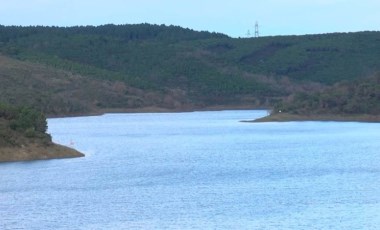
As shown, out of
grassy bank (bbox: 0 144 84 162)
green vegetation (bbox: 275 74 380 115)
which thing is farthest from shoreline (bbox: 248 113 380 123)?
grassy bank (bbox: 0 144 84 162)

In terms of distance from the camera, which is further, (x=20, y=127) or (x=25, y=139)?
(x=20, y=127)

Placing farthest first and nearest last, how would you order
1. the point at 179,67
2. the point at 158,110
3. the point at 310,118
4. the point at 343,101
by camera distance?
the point at 179,67
the point at 158,110
the point at 310,118
the point at 343,101

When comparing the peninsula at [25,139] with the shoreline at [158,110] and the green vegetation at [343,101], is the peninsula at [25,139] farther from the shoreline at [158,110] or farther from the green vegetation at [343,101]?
the shoreline at [158,110]

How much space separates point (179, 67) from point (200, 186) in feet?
424

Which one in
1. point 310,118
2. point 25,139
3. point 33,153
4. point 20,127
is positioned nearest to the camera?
point 33,153

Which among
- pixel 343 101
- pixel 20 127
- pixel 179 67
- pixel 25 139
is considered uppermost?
pixel 179 67

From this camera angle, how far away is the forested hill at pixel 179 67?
145 m

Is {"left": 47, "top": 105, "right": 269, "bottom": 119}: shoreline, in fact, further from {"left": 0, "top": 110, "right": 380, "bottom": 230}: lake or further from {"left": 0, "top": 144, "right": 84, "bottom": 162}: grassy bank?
{"left": 0, "top": 144, "right": 84, "bottom": 162}: grassy bank

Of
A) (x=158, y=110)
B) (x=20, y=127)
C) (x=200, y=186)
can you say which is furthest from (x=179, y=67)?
(x=200, y=186)

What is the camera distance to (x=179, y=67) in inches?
6826

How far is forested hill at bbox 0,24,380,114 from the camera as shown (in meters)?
145

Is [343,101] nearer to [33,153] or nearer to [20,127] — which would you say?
[20,127]

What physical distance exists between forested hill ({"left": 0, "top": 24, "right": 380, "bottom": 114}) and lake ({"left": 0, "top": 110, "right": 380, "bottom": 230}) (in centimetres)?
6365

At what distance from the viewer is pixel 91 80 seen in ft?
484
